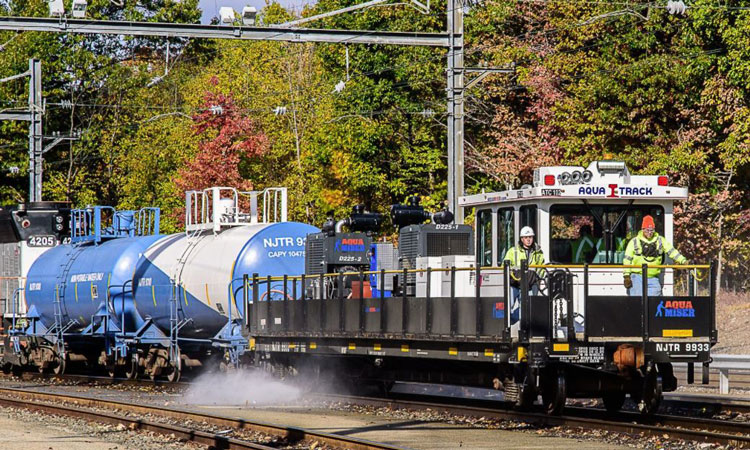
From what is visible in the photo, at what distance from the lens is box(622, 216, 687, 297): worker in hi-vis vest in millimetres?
16516

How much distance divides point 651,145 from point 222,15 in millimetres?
15736

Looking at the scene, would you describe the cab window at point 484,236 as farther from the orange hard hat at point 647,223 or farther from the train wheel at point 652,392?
the train wheel at point 652,392

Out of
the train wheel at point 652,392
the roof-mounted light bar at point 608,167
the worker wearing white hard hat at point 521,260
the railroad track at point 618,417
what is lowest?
the railroad track at point 618,417

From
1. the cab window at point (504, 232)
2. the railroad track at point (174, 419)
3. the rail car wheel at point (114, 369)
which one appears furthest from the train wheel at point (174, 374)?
the cab window at point (504, 232)

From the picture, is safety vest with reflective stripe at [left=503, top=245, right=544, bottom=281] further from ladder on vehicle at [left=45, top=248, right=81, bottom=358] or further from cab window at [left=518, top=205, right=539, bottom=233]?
ladder on vehicle at [left=45, top=248, right=81, bottom=358]

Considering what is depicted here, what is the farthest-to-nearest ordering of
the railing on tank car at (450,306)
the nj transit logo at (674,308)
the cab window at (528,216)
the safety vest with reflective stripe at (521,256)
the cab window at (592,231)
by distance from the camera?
1. the cab window at (528,216)
2. the cab window at (592,231)
3. the safety vest with reflective stripe at (521,256)
4. the nj transit logo at (674,308)
5. the railing on tank car at (450,306)

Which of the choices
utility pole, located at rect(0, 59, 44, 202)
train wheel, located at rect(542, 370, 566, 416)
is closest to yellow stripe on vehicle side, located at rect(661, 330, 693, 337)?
train wheel, located at rect(542, 370, 566, 416)

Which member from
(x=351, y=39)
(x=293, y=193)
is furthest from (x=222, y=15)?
(x=293, y=193)

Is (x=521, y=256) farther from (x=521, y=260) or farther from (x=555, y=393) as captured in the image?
(x=555, y=393)

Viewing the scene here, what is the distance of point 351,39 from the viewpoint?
26062 millimetres

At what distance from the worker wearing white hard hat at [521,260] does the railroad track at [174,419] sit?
290 centimetres

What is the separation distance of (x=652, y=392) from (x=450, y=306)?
292 centimetres

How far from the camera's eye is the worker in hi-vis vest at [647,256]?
16516mm

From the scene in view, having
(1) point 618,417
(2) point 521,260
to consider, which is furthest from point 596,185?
(1) point 618,417
